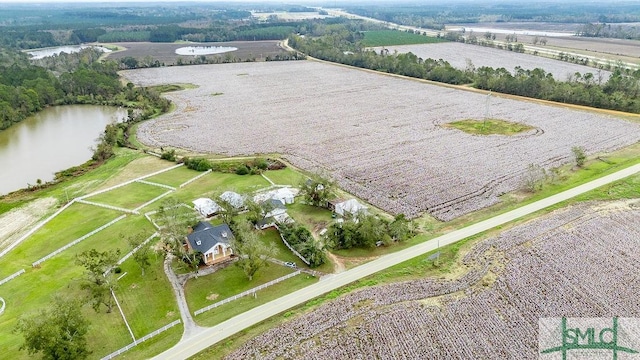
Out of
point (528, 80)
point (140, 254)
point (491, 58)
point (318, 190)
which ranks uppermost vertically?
point (491, 58)

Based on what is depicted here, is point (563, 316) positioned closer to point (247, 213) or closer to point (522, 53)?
point (247, 213)

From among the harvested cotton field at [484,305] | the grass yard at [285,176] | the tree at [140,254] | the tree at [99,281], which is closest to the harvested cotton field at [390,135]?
the grass yard at [285,176]

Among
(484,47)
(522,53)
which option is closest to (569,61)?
(522,53)

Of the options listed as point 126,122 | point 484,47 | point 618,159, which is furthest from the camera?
point 484,47

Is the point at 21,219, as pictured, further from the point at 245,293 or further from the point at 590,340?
the point at 590,340

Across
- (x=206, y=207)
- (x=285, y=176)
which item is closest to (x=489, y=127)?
(x=285, y=176)

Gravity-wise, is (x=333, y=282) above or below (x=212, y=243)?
below
